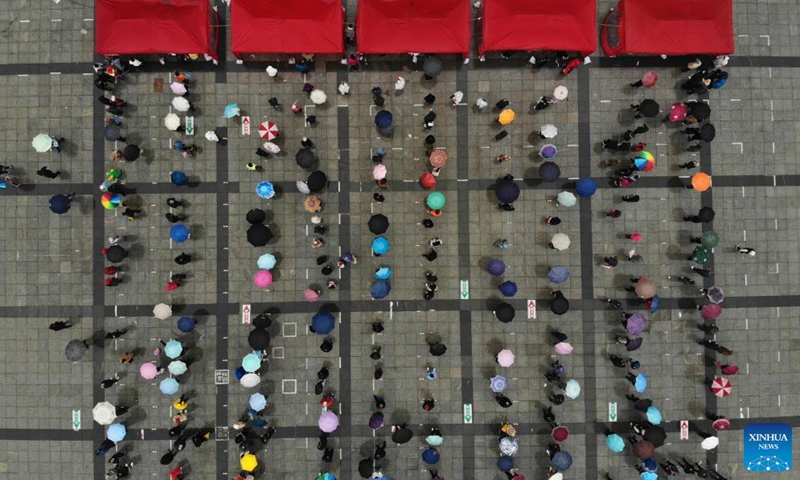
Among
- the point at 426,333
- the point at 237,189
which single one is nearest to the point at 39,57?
the point at 237,189

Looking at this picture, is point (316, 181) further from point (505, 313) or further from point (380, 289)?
point (505, 313)

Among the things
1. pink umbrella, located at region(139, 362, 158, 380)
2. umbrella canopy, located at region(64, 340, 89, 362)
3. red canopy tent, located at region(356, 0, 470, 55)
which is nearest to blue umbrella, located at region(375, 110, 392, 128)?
red canopy tent, located at region(356, 0, 470, 55)

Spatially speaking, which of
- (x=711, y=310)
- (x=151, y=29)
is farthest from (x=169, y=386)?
(x=711, y=310)

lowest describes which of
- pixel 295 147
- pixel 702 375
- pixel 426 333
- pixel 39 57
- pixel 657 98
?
pixel 702 375

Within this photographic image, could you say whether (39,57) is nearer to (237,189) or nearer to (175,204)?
(175,204)

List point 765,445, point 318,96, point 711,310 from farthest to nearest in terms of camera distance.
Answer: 1. point 765,445
2. point 318,96
3. point 711,310

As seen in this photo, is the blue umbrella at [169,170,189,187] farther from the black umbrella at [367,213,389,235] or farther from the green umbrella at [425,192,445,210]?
the green umbrella at [425,192,445,210]
